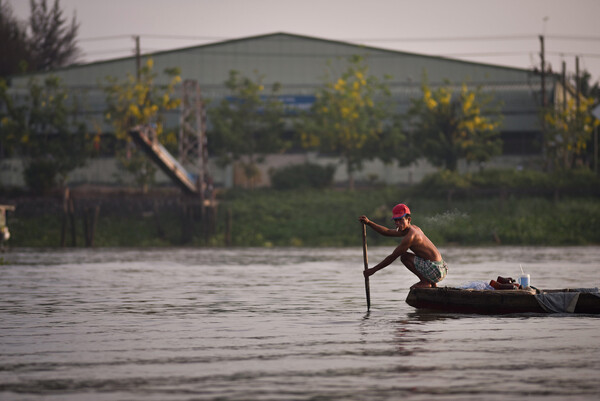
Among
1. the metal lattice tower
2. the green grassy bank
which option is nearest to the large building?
the metal lattice tower

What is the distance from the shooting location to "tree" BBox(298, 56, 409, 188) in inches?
2832

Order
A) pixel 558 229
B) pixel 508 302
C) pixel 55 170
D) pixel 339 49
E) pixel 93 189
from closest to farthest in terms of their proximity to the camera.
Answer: pixel 508 302
pixel 558 229
pixel 55 170
pixel 93 189
pixel 339 49

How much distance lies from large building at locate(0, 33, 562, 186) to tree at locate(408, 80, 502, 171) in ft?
15.5

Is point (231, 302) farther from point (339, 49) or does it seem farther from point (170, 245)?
point (339, 49)

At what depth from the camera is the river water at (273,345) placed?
37.9ft

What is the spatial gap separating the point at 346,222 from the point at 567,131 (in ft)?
58.5

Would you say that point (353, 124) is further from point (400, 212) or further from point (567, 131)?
point (400, 212)

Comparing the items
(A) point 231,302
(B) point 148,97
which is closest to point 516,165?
(B) point 148,97

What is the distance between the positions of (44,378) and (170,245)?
1954 inches

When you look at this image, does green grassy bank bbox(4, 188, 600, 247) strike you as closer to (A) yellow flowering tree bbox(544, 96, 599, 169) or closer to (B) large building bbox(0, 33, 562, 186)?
(A) yellow flowering tree bbox(544, 96, 599, 169)

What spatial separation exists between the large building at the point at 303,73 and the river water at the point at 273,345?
46.8 meters

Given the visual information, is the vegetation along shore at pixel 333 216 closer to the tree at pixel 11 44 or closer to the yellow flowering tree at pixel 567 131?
the yellow flowering tree at pixel 567 131

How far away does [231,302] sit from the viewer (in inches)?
942

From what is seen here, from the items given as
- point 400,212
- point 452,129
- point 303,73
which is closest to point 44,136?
point 303,73
